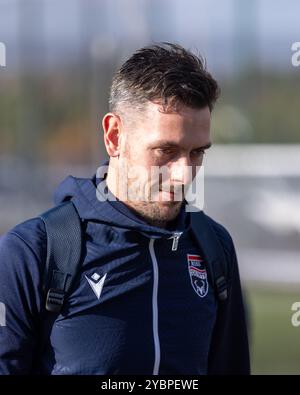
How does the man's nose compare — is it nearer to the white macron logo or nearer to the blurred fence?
the white macron logo

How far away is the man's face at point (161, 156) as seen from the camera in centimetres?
324

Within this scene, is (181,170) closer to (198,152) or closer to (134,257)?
(198,152)

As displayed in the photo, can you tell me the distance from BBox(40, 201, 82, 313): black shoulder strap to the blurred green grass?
3.73 meters

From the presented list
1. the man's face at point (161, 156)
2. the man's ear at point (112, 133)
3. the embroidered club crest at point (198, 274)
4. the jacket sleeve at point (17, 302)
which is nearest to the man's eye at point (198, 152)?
the man's face at point (161, 156)

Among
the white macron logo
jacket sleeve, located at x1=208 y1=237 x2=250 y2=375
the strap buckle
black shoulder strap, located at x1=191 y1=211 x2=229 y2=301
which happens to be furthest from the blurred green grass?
the strap buckle

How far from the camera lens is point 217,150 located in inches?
814

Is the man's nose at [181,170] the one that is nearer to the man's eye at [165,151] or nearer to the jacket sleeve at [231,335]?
the man's eye at [165,151]

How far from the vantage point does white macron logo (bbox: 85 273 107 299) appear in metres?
3.11

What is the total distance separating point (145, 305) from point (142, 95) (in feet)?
2.47

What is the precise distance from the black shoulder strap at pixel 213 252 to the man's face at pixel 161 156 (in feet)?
0.69

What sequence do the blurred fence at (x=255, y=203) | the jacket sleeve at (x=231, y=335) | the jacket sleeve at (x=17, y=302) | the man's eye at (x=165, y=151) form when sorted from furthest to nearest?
the blurred fence at (x=255, y=203) < the jacket sleeve at (x=231, y=335) < the man's eye at (x=165, y=151) < the jacket sleeve at (x=17, y=302)

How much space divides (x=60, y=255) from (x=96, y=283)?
0.53 ft

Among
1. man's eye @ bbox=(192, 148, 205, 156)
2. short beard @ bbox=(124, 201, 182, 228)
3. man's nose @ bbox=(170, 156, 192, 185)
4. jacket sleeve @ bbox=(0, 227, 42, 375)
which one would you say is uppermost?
man's eye @ bbox=(192, 148, 205, 156)
